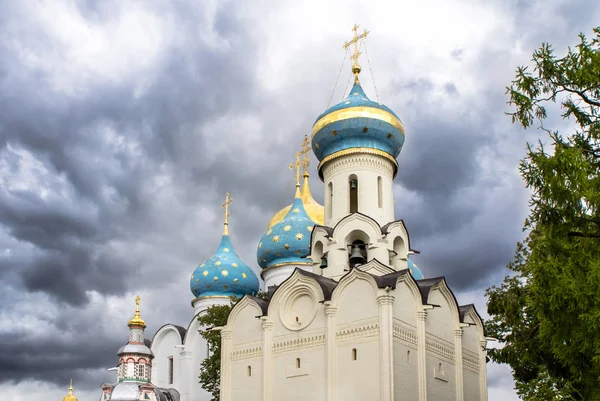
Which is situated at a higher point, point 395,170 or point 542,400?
point 395,170

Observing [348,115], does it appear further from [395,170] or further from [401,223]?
[401,223]

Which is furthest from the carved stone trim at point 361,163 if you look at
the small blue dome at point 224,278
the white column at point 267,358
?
the small blue dome at point 224,278

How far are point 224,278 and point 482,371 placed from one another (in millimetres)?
11829

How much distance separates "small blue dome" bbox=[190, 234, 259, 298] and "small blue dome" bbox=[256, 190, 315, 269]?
4.69ft

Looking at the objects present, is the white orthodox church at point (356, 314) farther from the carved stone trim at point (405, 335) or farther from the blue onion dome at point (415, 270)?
the blue onion dome at point (415, 270)

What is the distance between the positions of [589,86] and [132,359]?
68.4 feet

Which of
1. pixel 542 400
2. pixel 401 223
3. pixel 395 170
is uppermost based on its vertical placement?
pixel 395 170

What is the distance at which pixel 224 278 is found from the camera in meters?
26.6

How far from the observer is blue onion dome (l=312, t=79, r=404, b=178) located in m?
17.8

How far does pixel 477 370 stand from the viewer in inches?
679

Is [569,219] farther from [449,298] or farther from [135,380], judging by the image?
[135,380]

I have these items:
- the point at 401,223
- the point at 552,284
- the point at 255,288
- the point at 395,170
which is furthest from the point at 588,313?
the point at 255,288

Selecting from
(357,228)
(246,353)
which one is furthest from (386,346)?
(246,353)

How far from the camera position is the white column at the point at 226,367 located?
16483mm
